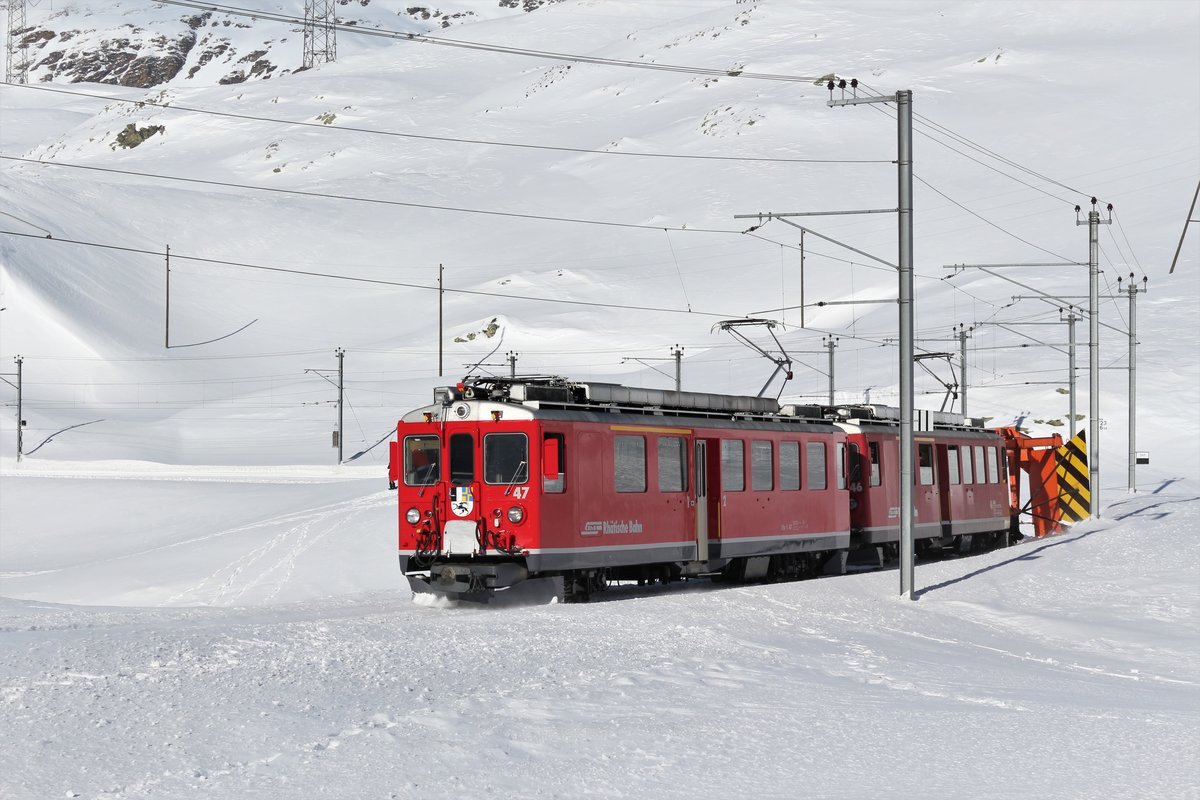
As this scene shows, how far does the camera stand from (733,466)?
24453 millimetres

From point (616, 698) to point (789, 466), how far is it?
15.1 metres

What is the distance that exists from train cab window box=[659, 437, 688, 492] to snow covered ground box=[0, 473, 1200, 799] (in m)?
1.76

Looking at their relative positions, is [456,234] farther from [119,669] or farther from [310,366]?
[119,669]

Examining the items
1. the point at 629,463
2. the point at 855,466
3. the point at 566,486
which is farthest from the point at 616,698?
the point at 855,466

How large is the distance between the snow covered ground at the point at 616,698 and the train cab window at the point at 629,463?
1833 millimetres

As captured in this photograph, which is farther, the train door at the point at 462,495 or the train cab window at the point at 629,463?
the train cab window at the point at 629,463

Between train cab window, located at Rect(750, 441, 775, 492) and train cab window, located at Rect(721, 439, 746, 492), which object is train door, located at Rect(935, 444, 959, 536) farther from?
train cab window, located at Rect(721, 439, 746, 492)

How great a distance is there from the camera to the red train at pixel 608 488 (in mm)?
20250

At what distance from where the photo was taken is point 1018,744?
1064 cm

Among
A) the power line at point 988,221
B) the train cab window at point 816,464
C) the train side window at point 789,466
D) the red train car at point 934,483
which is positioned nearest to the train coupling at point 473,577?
the train side window at point 789,466

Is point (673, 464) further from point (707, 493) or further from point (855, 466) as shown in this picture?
point (855, 466)

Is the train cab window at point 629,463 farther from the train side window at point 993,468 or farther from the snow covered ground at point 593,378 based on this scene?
the train side window at point 993,468

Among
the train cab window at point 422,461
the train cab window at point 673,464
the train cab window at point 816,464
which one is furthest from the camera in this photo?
the train cab window at point 816,464

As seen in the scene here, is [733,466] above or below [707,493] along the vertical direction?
above
